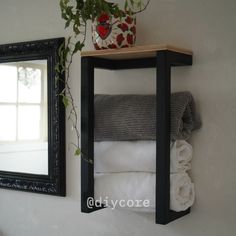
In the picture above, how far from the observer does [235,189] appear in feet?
4.64

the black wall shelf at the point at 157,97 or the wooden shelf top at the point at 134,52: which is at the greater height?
the wooden shelf top at the point at 134,52

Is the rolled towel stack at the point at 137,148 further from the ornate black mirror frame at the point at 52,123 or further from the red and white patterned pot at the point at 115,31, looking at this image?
the ornate black mirror frame at the point at 52,123

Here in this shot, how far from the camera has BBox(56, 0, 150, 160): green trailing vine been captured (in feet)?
4.61

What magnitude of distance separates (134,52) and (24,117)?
758 mm

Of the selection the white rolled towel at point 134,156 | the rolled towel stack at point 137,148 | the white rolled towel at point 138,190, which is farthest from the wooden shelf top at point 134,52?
the white rolled towel at point 138,190

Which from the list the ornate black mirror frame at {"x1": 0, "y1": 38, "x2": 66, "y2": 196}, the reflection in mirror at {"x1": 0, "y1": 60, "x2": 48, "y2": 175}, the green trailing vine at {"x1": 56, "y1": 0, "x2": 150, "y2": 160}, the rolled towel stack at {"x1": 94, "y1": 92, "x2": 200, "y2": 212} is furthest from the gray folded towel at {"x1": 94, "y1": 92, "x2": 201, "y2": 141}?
the reflection in mirror at {"x1": 0, "y1": 60, "x2": 48, "y2": 175}

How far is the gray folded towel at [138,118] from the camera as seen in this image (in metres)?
1.41

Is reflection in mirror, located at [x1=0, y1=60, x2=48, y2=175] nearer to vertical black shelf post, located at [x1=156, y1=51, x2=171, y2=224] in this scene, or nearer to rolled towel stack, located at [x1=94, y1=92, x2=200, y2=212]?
rolled towel stack, located at [x1=94, y1=92, x2=200, y2=212]

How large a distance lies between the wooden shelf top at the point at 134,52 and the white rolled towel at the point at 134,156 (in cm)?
30

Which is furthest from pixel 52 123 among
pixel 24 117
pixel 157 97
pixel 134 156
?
pixel 157 97

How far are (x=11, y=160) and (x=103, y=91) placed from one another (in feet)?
1.98

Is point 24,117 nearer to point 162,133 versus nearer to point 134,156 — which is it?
point 134,156

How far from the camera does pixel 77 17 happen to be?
1438mm

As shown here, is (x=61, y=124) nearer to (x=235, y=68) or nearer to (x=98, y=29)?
(x=98, y=29)
